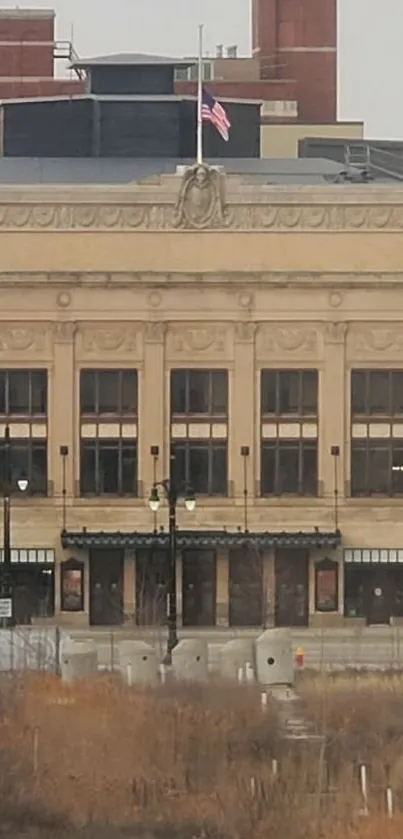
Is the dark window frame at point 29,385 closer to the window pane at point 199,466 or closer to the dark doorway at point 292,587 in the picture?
the window pane at point 199,466

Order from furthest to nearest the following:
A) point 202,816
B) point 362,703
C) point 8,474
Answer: point 8,474 < point 362,703 < point 202,816

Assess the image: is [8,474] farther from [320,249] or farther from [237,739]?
[237,739]

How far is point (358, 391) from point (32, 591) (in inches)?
477

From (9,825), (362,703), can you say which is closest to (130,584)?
(362,703)

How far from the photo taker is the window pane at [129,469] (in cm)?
9444

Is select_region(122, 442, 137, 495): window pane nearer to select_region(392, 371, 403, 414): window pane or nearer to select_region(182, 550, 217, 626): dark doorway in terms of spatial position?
select_region(182, 550, 217, 626): dark doorway

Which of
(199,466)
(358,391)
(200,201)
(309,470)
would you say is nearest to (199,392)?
(199,466)

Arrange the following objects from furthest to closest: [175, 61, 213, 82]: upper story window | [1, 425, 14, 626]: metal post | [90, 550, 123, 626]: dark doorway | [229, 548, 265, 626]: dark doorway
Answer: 1. [175, 61, 213, 82]: upper story window
2. [90, 550, 123, 626]: dark doorway
3. [229, 548, 265, 626]: dark doorway
4. [1, 425, 14, 626]: metal post

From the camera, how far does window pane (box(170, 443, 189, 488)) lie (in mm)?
92875

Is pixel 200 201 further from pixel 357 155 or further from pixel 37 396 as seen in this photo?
pixel 357 155

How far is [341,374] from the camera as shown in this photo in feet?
310

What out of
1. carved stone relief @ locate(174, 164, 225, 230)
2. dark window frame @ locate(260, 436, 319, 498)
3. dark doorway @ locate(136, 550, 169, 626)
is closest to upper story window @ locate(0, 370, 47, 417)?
dark doorway @ locate(136, 550, 169, 626)

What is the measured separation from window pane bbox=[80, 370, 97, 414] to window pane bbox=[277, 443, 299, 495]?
6.11 m

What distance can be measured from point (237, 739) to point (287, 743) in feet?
3.34
